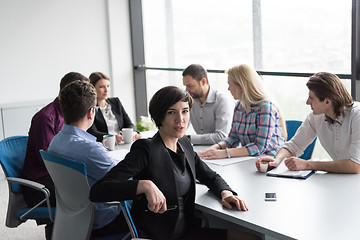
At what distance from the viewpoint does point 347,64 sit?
467 centimetres

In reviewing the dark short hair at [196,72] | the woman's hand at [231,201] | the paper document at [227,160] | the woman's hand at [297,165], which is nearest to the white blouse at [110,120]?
the dark short hair at [196,72]

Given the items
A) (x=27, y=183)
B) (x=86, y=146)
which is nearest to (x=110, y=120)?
(x=27, y=183)

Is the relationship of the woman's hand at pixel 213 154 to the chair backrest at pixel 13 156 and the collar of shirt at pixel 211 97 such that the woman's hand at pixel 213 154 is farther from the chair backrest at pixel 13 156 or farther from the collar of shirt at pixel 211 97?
the chair backrest at pixel 13 156

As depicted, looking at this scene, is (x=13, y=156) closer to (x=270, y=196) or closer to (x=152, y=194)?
(x=152, y=194)

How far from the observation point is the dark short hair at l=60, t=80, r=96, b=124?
8.96 ft

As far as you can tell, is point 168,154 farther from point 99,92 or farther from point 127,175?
point 99,92

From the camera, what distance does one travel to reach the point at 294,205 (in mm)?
2283

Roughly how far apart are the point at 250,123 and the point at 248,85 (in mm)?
270

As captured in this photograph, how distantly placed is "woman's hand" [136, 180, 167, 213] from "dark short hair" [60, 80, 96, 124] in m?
0.71

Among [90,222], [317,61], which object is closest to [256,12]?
[317,61]

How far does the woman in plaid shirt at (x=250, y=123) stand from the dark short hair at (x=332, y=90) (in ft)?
1.84

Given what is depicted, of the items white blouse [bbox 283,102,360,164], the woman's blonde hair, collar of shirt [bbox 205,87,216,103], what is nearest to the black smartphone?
white blouse [bbox 283,102,360,164]

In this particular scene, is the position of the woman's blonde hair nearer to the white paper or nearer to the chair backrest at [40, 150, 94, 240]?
the white paper

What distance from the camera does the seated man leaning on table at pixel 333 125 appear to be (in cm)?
277
